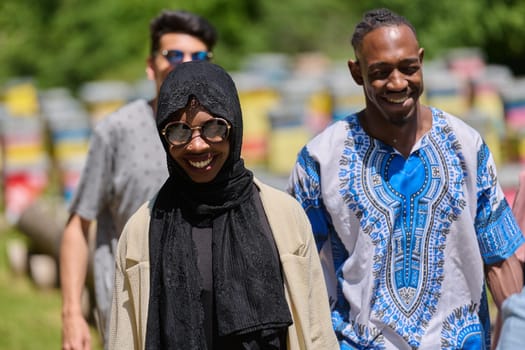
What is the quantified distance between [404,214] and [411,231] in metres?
0.06

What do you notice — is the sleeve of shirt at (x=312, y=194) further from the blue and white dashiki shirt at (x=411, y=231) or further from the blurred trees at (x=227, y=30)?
the blurred trees at (x=227, y=30)

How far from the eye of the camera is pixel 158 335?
310cm

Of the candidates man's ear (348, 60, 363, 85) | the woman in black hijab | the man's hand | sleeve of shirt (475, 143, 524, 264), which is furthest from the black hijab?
the man's hand

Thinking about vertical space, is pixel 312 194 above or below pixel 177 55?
below

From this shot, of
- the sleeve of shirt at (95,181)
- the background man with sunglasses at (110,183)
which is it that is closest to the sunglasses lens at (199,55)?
the background man with sunglasses at (110,183)

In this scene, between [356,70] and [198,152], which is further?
[356,70]

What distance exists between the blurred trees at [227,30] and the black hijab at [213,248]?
1386cm

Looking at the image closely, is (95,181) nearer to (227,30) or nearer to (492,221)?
(492,221)

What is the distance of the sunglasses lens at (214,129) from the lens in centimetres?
315

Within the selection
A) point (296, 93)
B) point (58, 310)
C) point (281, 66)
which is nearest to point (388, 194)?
point (58, 310)

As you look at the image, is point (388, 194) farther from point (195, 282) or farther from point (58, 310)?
point (58, 310)

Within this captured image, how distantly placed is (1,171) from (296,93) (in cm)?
367

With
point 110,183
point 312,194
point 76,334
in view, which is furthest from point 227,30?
point 312,194

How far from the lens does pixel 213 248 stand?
3.15m
